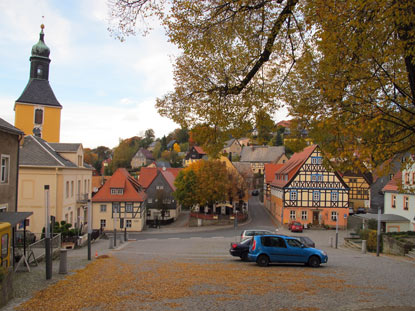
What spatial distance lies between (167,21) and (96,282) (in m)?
7.35

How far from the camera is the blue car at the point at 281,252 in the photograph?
15.7 metres

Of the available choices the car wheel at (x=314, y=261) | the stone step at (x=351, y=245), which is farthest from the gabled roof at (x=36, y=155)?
the stone step at (x=351, y=245)

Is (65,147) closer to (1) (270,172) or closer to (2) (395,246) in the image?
(2) (395,246)

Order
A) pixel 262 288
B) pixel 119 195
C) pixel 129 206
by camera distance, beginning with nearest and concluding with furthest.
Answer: pixel 262 288 → pixel 129 206 → pixel 119 195

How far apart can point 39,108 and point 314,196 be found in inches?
1420

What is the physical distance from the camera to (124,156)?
11550 cm

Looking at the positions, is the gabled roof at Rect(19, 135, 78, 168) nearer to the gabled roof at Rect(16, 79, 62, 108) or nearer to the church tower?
the church tower

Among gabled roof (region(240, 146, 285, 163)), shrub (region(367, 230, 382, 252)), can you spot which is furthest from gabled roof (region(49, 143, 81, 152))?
gabled roof (region(240, 146, 285, 163))

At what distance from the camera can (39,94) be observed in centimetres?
5075

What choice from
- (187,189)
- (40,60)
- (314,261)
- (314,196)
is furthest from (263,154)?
(314,261)

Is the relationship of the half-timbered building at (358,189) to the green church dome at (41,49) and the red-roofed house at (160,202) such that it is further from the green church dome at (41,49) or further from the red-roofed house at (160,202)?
the green church dome at (41,49)

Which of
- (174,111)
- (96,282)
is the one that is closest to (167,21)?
(174,111)

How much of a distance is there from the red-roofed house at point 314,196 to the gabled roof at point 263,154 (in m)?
55.4

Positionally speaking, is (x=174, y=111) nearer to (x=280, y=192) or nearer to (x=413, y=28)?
(x=413, y=28)
